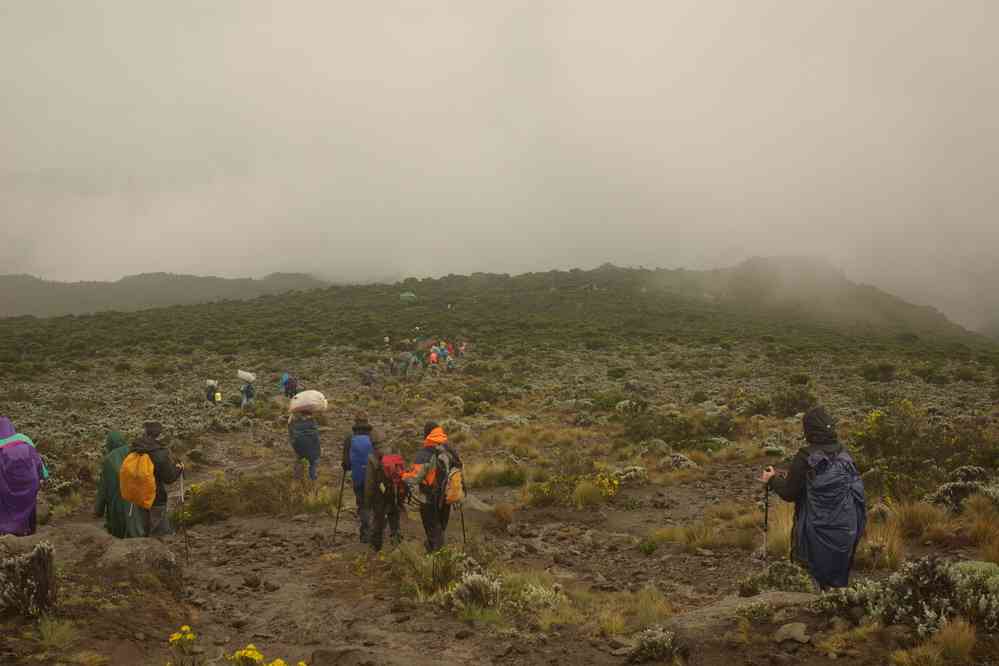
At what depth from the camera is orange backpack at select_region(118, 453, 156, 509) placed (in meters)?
7.64

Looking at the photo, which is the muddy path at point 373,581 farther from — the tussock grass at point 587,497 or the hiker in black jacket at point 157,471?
the hiker in black jacket at point 157,471

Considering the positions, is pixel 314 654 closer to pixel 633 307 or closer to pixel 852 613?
pixel 852 613

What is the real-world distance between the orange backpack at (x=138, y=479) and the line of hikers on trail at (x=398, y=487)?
10 mm

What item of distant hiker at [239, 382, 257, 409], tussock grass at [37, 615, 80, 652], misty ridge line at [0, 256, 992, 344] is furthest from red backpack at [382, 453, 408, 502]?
misty ridge line at [0, 256, 992, 344]

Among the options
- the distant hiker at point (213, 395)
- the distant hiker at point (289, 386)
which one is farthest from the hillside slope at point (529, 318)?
the distant hiker at point (289, 386)

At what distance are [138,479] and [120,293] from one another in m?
194

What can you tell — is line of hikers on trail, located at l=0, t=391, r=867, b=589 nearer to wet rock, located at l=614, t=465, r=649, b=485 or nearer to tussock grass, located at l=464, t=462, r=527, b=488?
tussock grass, located at l=464, t=462, r=527, b=488

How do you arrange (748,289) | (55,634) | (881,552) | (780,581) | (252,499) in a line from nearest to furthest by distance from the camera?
(55,634) < (780,581) < (881,552) < (252,499) < (748,289)

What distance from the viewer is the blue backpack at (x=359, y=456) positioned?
902 centimetres

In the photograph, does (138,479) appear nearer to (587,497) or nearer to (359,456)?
(359,456)

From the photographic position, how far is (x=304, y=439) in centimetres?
1213

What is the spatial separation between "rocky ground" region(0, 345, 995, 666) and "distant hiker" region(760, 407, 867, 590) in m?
0.43

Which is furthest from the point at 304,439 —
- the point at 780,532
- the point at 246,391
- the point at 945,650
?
the point at 246,391

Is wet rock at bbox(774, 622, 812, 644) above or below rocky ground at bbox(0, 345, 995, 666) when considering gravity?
above
